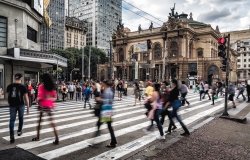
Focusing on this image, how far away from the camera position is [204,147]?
702 centimetres

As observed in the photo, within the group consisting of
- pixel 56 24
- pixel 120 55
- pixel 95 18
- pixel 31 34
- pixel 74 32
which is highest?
pixel 95 18

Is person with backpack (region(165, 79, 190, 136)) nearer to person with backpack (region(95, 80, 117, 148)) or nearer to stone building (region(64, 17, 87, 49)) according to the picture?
person with backpack (region(95, 80, 117, 148))

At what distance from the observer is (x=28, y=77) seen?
78.6 ft

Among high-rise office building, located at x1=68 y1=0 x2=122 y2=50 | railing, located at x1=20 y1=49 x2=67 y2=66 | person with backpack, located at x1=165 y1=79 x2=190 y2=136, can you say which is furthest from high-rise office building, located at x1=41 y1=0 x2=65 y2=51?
person with backpack, located at x1=165 y1=79 x2=190 y2=136

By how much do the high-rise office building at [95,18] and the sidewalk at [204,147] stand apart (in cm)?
8766

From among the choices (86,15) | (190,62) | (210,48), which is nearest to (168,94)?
(190,62)

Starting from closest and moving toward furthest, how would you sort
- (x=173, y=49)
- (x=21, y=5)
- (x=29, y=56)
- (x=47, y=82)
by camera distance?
(x=47, y=82), (x=29, y=56), (x=21, y=5), (x=173, y=49)

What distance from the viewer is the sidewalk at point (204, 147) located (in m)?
6.19

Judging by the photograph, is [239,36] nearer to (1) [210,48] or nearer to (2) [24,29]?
(1) [210,48]

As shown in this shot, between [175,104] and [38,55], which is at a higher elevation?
[38,55]

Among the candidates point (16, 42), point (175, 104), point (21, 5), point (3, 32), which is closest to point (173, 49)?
point (21, 5)

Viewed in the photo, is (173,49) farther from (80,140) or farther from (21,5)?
(80,140)

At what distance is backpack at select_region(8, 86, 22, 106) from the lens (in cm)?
729

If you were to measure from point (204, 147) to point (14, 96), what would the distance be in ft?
17.1
